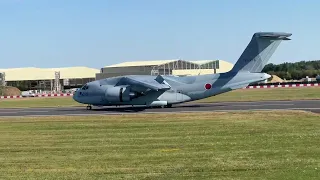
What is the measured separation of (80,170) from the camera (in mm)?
12156

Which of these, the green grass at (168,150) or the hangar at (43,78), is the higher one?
the hangar at (43,78)

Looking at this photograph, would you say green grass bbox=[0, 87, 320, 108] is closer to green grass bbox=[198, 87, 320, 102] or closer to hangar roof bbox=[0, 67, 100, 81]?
green grass bbox=[198, 87, 320, 102]

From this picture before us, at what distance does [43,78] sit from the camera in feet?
452

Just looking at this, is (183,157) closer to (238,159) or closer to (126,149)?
(238,159)

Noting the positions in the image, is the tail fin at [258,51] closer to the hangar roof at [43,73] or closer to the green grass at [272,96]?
the green grass at [272,96]

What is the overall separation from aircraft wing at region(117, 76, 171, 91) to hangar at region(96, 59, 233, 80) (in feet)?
244

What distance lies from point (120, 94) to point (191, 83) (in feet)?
17.4

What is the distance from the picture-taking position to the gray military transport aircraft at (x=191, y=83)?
115 ft

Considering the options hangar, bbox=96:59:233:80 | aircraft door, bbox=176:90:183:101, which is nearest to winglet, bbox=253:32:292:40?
aircraft door, bbox=176:90:183:101

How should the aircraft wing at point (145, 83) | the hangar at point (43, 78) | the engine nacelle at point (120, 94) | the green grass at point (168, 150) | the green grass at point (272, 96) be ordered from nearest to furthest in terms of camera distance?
the green grass at point (168, 150) → the aircraft wing at point (145, 83) → the engine nacelle at point (120, 94) → the green grass at point (272, 96) → the hangar at point (43, 78)

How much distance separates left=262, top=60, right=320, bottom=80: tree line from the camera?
149 meters

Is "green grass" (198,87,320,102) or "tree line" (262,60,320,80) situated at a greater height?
"tree line" (262,60,320,80)

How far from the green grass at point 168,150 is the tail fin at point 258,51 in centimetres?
1239

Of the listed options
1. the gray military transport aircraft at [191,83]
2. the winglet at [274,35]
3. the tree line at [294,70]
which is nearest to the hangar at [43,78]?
the tree line at [294,70]
